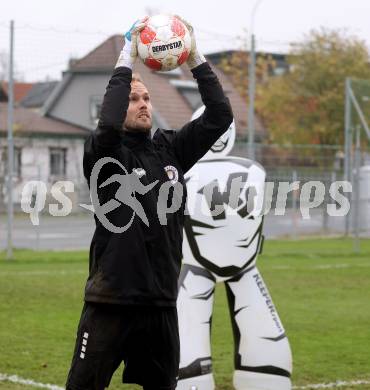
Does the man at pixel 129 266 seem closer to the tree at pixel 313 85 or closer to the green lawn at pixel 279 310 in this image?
the green lawn at pixel 279 310

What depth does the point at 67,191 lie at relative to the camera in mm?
20609

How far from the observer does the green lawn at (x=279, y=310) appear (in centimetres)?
770

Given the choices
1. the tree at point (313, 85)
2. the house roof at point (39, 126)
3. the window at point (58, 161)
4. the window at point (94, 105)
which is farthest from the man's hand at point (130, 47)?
the tree at point (313, 85)

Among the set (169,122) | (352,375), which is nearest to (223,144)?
(352,375)

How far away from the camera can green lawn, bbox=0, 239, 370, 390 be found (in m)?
7.70

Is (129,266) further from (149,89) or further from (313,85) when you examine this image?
(313,85)

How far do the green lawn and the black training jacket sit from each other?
100 inches

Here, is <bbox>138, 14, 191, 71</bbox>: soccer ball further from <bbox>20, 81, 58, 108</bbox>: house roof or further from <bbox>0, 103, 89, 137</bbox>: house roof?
<bbox>20, 81, 58, 108</bbox>: house roof

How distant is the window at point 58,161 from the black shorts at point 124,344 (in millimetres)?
19598

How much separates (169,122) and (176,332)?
21.4 m

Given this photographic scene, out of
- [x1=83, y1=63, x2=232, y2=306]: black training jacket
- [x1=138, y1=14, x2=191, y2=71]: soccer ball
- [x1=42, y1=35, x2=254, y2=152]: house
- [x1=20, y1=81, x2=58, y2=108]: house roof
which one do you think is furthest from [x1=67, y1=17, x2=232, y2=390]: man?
[x1=20, y1=81, x2=58, y2=108]: house roof

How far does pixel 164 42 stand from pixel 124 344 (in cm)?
157

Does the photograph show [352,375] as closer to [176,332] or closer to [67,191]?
[176,332]

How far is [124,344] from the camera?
4.71 metres
